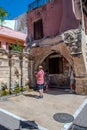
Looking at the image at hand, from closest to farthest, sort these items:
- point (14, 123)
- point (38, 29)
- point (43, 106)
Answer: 1. point (14, 123)
2. point (43, 106)
3. point (38, 29)

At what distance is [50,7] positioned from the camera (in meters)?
15.3

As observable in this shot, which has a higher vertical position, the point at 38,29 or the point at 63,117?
the point at 38,29

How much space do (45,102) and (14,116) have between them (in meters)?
2.87

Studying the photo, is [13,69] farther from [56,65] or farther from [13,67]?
[56,65]

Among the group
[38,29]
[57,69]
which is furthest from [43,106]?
[38,29]

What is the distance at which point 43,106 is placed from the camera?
32.7ft

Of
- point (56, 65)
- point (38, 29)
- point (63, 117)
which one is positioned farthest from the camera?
point (56, 65)

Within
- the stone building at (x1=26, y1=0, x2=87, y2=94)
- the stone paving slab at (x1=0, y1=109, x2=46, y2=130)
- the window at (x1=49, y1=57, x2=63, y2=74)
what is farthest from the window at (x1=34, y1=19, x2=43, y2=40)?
the stone paving slab at (x1=0, y1=109, x2=46, y2=130)

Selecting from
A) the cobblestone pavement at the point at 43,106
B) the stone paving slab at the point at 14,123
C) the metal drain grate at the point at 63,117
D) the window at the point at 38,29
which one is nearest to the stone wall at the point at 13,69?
the cobblestone pavement at the point at 43,106

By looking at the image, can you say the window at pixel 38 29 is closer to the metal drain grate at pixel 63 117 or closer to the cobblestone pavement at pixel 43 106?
the cobblestone pavement at pixel 43 106

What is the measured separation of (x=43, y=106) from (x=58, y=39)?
5.64m

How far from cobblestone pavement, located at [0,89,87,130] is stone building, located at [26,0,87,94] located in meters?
1.89

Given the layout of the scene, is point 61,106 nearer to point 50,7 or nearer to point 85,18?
point 85,18

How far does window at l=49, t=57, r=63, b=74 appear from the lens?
17.0 m
